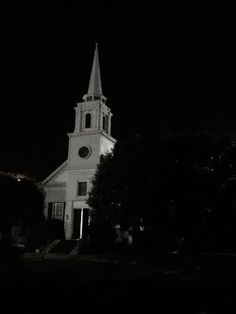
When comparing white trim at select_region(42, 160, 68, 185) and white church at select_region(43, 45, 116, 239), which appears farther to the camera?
white trim at select_region(42, 160, 68, 185)

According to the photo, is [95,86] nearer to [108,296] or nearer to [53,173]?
[53,173]

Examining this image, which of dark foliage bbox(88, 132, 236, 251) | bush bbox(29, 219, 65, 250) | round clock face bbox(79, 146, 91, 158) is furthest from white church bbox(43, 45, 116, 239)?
dark foliage bbox(88, 132, 236, 251)

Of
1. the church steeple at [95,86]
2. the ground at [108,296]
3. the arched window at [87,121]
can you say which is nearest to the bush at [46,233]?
the arched window at [87,121]

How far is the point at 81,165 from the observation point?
148ft

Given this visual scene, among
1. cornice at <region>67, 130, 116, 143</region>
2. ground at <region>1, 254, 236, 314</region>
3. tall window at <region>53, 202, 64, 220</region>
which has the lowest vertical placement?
ground at <region>1, 254, 236, 314</region>

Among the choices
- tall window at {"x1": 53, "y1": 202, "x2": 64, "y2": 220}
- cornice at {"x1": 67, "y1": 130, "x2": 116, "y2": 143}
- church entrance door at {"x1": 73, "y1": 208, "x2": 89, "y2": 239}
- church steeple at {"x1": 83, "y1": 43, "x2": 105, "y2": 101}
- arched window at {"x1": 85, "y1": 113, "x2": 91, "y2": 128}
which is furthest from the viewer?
church steeple at {"x1": 83, "y1": 43, "x2": 105, "y2": 101}

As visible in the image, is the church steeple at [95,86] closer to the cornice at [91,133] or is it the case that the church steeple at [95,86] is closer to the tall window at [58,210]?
the cornice at [91,133]

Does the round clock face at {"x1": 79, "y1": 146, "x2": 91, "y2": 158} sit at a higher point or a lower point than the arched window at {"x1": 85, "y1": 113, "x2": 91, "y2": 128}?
lower

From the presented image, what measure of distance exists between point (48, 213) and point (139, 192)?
14.7m

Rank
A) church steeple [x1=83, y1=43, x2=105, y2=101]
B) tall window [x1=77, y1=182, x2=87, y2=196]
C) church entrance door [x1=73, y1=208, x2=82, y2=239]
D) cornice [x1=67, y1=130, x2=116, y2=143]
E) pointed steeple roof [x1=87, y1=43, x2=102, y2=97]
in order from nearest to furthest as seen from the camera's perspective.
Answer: church entrance door [x1=73, y1=208, x2=82, y2=239] → tall window [x1=77, y1=182, x2=87, y2=196] → cornice [x1=67, y1=130, x2=116, y2=143] → church steeple [x1=83, y1=43, x2=105, y2=101] → pointed steeple roof [x1=87, y1=43, x2=102, y2=97]

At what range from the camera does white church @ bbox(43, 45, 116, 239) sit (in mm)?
43906

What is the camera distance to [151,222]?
1384 inches

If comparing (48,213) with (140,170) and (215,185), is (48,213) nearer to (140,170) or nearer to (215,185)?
(140,170)

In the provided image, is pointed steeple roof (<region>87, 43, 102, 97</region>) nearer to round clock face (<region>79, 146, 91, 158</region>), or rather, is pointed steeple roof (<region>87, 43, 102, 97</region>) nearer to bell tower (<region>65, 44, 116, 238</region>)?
bell tower (<region>65, 44, 116, 238</region>)
